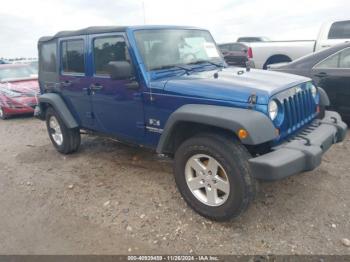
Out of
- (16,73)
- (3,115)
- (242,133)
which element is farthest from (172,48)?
(16,73)

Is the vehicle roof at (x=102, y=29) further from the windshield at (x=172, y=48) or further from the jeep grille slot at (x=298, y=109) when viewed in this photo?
the jeep grille slot at (x=298, y=109)

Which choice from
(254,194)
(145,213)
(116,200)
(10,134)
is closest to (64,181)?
(116,200)

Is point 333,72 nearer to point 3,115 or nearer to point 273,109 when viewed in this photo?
point 273,109

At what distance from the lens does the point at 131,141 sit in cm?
402

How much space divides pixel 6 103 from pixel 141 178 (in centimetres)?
649

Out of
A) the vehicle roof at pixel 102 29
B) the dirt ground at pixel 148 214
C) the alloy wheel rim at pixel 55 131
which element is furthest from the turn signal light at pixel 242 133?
the alloy wheel rim at pixel 55 131

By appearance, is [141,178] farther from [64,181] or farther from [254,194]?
[254,194]

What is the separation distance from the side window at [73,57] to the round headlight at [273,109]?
272 centimetres

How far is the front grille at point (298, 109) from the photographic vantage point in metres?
3.01

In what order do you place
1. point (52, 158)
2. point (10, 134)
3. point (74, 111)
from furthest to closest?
point (10, 134)
point (52, 158)
point (74, 111)

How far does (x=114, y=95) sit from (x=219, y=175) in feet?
5.63

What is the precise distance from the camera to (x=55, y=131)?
17.9 feet

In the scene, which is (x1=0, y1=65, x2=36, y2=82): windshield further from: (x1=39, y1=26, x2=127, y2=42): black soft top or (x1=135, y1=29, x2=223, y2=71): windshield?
(x1=135, y1=29, x2=223, y2=71): windshield

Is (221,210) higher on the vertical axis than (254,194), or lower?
lower
